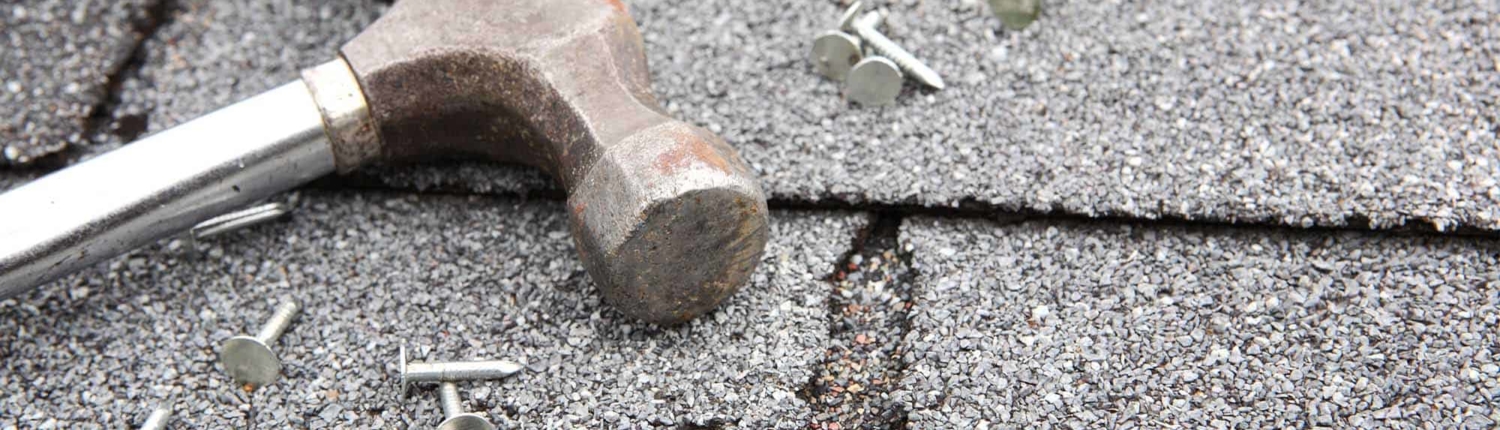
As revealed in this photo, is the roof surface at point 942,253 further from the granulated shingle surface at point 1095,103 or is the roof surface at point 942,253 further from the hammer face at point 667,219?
the hammer face at point 667,219

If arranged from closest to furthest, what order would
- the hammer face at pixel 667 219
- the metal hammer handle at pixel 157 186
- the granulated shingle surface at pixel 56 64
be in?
the hammer face at pixel 667 219
the metal hammer handle at pixel 157 186
the granulated shingle surface at pixel 56 64

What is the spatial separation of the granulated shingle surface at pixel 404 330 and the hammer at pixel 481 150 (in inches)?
4.6

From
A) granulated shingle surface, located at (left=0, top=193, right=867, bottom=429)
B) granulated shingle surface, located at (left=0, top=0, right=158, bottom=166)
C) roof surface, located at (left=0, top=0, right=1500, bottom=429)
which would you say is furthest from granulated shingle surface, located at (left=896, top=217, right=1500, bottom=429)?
granulated shingle surface, located at (left=0, top=0, right=158, bottom=166)

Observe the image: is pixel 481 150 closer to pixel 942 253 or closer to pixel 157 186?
pixel 157 186

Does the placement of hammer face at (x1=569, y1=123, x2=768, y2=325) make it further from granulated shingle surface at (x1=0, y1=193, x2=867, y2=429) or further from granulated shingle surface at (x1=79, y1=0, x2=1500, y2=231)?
granulated shingle surface at (x1=79, y1=0, x2=1500, y2=231)

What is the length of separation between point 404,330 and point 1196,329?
1329 mm

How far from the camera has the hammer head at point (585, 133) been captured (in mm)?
1860

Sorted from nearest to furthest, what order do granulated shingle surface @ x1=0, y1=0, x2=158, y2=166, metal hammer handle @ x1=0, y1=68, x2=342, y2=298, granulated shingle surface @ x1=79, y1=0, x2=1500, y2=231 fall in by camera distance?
metal hammer handle @ x1=0, y1=68, x2=342, y2=298
granulated shingle surface @ x1=79, y1=0, x2=1500, y2=231
granulated shingle surface @ x1=0, y1=0, x2=158, y2=166

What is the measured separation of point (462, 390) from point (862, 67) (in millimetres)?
942

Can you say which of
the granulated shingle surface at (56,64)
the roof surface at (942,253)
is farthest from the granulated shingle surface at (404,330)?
the granulated shingle surface at (56,64)

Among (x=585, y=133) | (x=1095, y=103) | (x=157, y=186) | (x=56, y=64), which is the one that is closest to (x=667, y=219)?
(x=585, y=133)

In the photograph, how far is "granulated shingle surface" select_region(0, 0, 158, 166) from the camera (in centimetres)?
250

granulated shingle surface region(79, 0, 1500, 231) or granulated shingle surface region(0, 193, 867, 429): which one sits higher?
granulated shingle surface region(79, 0, 1500, 231)

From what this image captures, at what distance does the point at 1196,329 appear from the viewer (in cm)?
206
